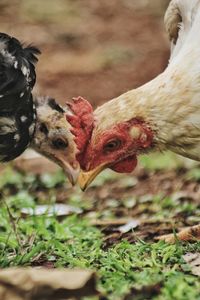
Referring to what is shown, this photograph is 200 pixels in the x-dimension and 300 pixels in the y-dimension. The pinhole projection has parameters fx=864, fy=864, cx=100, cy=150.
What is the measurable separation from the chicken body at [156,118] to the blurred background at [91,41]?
4.25m

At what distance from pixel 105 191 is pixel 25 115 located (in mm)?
1839

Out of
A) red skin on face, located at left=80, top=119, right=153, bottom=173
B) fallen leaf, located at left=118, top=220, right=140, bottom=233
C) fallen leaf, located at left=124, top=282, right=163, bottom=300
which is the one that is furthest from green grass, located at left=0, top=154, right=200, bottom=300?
red skin on face, located at left=80, top=119, right=153, bottom=173

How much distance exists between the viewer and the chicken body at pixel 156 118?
184 inches

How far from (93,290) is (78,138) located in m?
1.43

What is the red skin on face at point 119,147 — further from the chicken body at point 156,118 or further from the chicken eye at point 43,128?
the chicken eye at point 43,128

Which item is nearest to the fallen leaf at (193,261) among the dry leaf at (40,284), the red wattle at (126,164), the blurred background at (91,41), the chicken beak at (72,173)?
the red wattle at (126,164)

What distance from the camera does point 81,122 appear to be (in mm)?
4902

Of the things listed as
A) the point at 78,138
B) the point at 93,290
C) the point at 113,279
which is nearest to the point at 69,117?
the point at 78,138

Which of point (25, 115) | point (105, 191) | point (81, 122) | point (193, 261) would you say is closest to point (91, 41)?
point (105, 191)

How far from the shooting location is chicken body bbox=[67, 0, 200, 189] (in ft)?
15.4

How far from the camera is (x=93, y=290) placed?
11.8ft

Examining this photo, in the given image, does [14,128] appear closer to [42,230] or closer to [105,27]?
[42,230]

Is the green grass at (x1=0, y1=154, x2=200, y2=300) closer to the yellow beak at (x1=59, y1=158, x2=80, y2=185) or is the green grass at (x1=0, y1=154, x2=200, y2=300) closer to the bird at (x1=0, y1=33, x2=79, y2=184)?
the yellow beak at (x1=59, y1=158, x2=80, y2=185)

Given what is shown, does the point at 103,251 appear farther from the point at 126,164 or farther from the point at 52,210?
the point at 52,210
